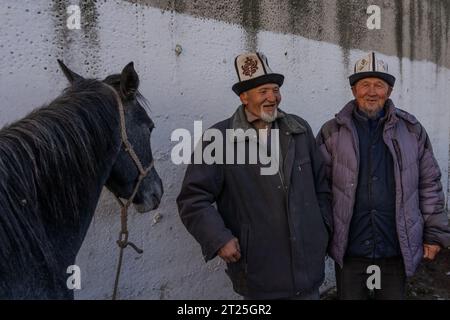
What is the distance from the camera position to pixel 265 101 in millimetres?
2234

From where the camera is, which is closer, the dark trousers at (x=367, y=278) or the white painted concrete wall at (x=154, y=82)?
the white painted concrete wall at (x=154, y=82)

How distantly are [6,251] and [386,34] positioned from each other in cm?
495

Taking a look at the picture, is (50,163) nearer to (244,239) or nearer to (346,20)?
(244,239)

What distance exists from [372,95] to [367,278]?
1.15 m

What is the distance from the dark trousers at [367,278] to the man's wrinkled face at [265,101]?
3.52 feet

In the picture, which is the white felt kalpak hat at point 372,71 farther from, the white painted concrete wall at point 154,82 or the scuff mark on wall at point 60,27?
the scuff mark on wall at point 60,27

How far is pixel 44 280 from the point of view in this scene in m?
1.55

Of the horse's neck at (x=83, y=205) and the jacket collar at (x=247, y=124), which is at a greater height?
the jacket collar at (x=247, y=124)

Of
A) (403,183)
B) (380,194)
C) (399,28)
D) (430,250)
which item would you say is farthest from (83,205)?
(399,28)

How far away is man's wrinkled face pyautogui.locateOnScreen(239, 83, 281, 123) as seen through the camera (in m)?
2.23

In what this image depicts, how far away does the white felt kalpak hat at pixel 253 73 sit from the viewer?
2.25 m

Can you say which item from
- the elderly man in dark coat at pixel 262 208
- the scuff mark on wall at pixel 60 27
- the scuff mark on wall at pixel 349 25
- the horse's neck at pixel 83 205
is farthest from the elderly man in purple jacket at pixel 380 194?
the scuff mark on wall at pixel 349 25

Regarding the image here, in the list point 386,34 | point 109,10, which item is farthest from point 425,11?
point 109,10
